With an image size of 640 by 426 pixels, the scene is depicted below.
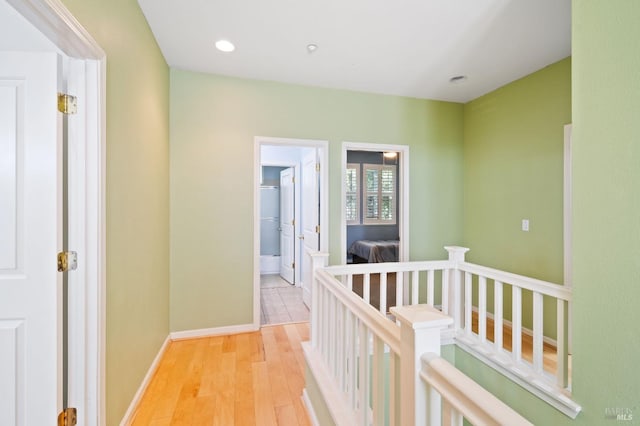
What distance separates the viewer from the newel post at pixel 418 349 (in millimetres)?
824

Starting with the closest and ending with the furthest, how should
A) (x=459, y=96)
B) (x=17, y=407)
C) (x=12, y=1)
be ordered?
(x=12, y=1)
(x=17, y=407)
(x=459, y=96)

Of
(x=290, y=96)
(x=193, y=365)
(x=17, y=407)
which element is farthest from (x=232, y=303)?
(x=290, y=96)

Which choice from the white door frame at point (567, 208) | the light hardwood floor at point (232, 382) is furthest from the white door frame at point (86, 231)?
the white door frame at point (567, 208)

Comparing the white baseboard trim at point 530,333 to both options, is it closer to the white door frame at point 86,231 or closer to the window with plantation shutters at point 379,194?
the window with plantation shutters at point 379,194

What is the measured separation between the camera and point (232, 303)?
9.82 feet

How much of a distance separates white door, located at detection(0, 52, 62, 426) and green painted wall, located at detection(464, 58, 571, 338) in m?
3.60

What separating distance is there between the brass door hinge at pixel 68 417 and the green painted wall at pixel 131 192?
0.16m

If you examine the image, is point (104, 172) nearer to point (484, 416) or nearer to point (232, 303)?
point (484, 416)

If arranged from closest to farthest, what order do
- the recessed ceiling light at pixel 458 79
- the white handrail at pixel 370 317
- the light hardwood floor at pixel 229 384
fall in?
the white handrail at pixel 370 317, the light hardwood floor at pixel 229 384, the recessed ceiling light at pixel 458 79

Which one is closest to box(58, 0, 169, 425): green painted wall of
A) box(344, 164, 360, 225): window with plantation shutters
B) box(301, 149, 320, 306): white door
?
box(301, 149, 320, 306): white door

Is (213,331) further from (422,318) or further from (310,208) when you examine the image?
(422,318)

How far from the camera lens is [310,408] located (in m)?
1.80

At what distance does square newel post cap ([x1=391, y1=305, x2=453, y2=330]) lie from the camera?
0.82 metres

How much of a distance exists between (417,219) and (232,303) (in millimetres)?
2317
